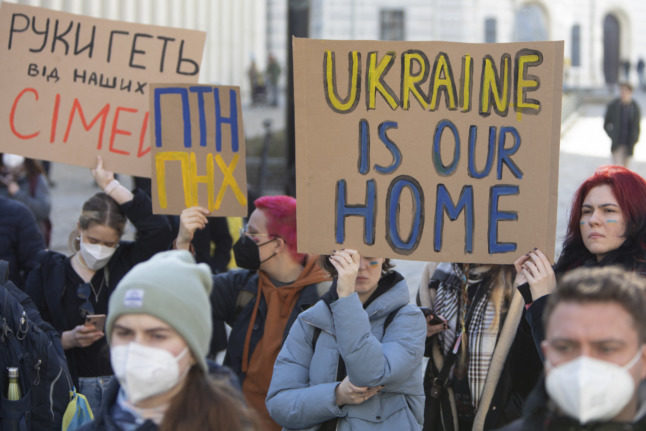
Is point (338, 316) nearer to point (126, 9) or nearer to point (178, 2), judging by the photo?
point (126, 9)

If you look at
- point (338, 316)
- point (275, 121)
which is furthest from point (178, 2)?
point (338, 316)

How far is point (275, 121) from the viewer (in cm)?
3005

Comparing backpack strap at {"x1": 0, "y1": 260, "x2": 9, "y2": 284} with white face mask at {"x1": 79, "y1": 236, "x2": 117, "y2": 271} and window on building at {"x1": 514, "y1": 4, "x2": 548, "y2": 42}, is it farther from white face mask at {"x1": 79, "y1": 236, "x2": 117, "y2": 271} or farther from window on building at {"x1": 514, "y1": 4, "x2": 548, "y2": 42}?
window on building at {"x1": 514, "y1": 4, "x2": 548, "y2": 42}

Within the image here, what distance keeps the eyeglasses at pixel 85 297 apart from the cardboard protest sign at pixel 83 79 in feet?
2.26

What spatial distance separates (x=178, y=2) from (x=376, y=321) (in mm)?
28249

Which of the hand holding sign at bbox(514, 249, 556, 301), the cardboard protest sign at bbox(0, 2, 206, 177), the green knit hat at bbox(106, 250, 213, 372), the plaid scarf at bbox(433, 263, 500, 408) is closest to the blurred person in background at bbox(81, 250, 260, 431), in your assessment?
the green knit hat at bbox(106, 250, 213, 372)

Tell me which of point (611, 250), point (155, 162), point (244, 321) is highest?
point (155, 162)

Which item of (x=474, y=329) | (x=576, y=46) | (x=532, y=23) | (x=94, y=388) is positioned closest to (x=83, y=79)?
(x=94, y=388)

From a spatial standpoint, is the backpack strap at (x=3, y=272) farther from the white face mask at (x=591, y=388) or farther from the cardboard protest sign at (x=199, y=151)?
the white face mask at (x=591, y=388)

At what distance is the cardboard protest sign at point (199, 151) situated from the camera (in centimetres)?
460

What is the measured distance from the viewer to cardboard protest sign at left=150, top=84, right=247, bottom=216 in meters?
4.60

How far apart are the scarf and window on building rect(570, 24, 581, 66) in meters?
43.0

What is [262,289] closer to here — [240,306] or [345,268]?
[240,306]

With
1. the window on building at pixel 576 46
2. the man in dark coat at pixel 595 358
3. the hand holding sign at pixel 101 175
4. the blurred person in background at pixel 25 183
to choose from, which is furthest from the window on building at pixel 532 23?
the man in dark coat at pixel 595 358
